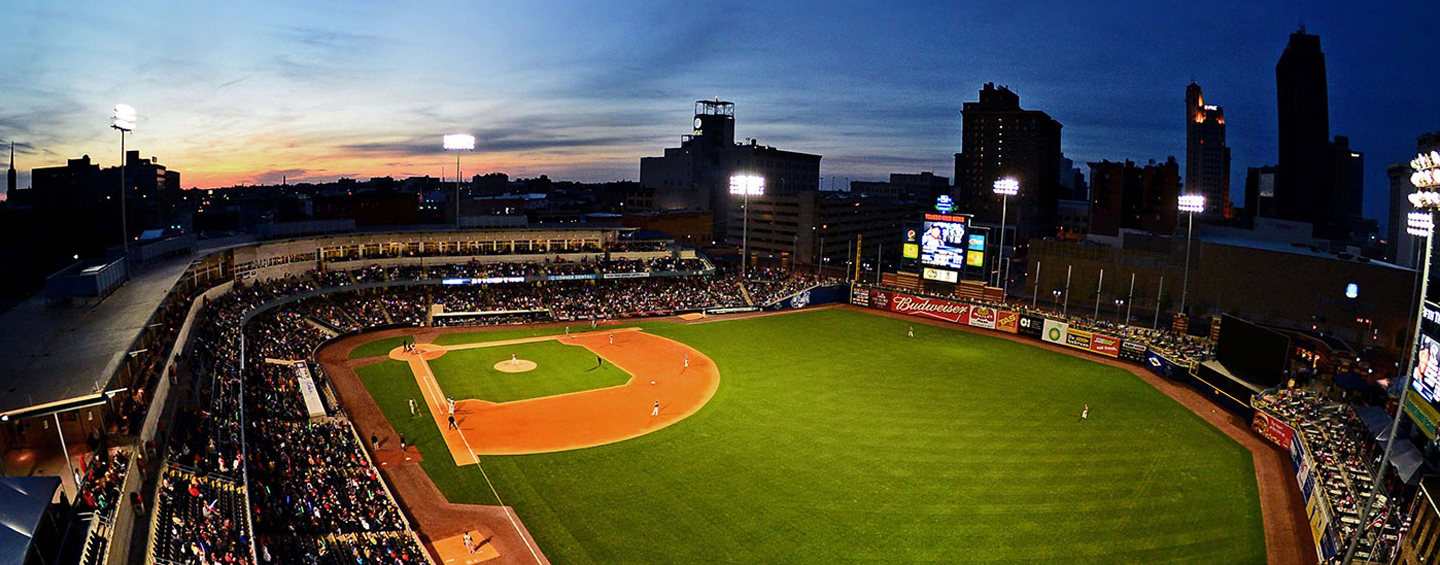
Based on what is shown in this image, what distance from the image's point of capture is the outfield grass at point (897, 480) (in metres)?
20.7

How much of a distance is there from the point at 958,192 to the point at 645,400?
474 feet

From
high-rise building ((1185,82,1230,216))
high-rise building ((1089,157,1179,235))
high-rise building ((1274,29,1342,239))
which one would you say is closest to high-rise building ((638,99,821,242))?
high-rise building ((1089,157,1179,235))

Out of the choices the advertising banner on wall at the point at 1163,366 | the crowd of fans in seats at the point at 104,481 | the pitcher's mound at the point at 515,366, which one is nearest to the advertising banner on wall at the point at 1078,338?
the advertising banner on wall at the point at 1163,366

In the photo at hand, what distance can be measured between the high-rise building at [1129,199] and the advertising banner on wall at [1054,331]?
50.3m

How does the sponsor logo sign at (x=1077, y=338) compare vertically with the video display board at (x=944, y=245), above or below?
below

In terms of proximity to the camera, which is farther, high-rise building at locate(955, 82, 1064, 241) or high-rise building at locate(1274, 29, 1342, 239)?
high-rise building at locate(955, 82, 1064, 241)

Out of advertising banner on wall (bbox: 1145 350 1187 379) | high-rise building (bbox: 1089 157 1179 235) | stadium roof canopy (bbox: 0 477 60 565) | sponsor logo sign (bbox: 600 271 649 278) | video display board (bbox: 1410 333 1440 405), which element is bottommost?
advertising banner on wall (bbox: 1145 350 1187 379)

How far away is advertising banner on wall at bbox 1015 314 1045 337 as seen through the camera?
1919 inches

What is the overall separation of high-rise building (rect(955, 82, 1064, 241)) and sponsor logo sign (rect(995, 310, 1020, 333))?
A: 79.8m

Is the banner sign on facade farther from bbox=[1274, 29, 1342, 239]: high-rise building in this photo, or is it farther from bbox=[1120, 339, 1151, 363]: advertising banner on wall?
bbox=[1274, 29, 1342, 239]: high-rise building

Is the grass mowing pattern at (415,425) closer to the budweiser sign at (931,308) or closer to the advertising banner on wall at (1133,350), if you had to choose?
the budweiser sign at (931,308)

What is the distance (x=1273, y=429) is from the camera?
29391 millimetres

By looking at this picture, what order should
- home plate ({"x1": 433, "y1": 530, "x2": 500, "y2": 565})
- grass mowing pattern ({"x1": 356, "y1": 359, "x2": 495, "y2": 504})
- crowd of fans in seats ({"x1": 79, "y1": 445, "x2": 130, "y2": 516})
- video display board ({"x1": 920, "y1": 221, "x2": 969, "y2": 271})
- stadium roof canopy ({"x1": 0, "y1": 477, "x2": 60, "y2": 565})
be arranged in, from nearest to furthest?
stadium roof canopy ({"x1": 0, "y1": 477, "x2": 60, "y2": 565})
crowd of fans in seats ({"x1": 79, "y1": 445, "x2": 130, "y2": 516})
home plate ({"x1": 433, "y1": 530, "x2": 500, "y2": 565})
grass mowing pattern ({"x1": 356, "y1": 359, "x2": 495, "y2": 504})
video display board ({"x1": 920, "y1": 221, "x2": 969, "y2": 271})

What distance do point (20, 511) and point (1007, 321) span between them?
50133 millimetres
